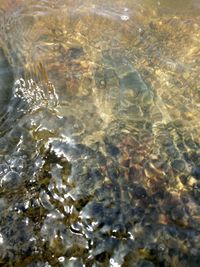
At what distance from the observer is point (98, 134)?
4012mm

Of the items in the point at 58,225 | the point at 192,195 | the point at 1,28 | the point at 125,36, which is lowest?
the point at 192,195

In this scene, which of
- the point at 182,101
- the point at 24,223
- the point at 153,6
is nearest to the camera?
the point at 24,223

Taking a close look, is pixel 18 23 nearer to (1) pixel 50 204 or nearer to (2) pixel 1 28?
(2) pixel 1 28

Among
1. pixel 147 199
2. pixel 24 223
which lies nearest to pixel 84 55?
pixel 147 199

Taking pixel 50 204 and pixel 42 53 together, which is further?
pixel 42 53

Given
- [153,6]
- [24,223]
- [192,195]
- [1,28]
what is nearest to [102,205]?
[24,223]

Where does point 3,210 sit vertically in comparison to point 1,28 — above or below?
below

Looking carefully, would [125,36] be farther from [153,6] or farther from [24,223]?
[24,223]

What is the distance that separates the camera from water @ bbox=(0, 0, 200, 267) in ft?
10.2

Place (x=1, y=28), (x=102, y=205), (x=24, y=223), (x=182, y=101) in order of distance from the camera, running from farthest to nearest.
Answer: (x=1, y=28) < (x=182, y=101) < (x=102, y=205) < (x=24, y=223)

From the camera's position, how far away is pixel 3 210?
10.4 feet

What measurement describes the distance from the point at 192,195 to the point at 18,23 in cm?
380

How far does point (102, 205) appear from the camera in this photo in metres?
3.36

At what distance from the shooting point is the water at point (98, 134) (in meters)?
3.10
